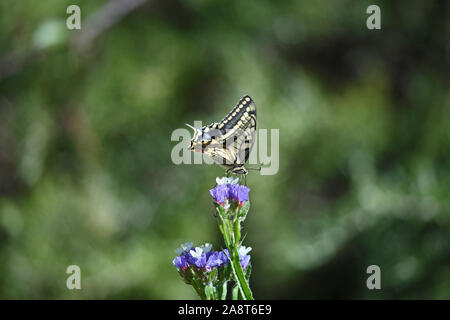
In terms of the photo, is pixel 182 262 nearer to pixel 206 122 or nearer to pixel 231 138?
pixel 231 138

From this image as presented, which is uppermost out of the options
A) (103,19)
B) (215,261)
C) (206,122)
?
(103,19)

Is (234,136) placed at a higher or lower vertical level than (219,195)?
higher

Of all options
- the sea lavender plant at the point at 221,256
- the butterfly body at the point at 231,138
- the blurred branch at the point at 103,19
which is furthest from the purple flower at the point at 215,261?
the blurred branch at the point at 103,19

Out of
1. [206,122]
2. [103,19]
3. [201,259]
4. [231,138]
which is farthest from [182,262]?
[103,19]

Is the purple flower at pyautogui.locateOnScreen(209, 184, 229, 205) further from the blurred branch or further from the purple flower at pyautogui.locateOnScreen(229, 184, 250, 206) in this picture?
the blurred branch

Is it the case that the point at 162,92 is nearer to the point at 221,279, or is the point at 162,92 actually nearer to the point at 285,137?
the point at 285,137

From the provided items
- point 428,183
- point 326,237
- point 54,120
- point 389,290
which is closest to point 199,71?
point 54,120
